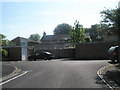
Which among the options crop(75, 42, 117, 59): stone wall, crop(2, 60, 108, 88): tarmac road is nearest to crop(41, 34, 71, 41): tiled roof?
crop(75, 42, 117, 59): stone wall

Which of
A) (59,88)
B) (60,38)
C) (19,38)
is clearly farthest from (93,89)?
(60,38)

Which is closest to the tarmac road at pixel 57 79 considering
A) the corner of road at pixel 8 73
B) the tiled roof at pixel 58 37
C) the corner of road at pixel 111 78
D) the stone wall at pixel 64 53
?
the corner of road at pixel 111 78

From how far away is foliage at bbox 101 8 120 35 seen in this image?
22534mm

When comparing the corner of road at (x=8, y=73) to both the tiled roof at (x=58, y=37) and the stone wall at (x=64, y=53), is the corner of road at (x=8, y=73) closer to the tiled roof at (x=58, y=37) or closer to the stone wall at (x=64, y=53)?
the stone wall at (x=64, y=53)

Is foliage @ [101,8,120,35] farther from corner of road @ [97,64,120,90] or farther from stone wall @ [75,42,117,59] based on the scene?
stone wall @ [75,42,117,59]

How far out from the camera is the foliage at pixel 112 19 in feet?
73.9

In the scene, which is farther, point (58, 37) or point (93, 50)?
point (58, 37)

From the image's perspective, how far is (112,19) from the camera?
2325 cm

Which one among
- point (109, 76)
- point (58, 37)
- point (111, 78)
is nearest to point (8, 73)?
point (109, 76)

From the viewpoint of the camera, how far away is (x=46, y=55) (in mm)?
52562

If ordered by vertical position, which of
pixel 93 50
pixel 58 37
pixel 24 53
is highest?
pixel 58 37

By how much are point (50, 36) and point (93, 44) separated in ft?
195

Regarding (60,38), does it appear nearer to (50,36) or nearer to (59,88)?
(50,36)

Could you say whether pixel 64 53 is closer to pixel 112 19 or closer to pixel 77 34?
pixel 77 34
